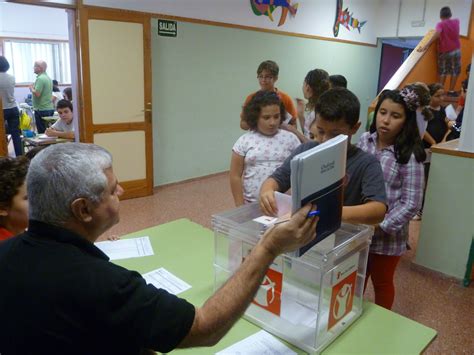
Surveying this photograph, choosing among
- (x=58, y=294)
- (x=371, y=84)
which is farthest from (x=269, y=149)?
(x=371, y=84)

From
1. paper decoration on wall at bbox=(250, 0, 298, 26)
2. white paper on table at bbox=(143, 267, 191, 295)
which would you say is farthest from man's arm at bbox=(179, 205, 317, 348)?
paper decoration on wall at bbox=(250, 0, 298, 26)

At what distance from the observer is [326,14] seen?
21.5 feet

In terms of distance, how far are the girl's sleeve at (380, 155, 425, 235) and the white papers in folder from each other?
0.94 metres

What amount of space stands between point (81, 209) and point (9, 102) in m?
5.57

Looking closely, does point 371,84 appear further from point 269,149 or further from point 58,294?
point 58,294

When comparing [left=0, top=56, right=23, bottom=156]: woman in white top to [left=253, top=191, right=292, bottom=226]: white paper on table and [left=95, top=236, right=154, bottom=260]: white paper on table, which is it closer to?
[left=95, top=236, right=154, bottom=260]: white paper on table

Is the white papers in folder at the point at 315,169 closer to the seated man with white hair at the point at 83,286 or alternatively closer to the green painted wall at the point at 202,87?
the seated man with white hair at the point at 83,286

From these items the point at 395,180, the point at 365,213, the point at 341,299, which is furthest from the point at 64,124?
the point at 341,299

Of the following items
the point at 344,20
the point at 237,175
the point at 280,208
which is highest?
the point at 344,20

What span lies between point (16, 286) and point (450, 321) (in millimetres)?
2348

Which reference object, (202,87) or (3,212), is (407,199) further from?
(202,87)

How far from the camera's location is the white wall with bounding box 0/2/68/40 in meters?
8.48

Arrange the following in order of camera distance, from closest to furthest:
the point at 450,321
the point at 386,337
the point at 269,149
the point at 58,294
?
the point at 58,294 < the point at 386,337 < the point at 269,149 < the point at 450,321

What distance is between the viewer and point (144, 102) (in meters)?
4.31
